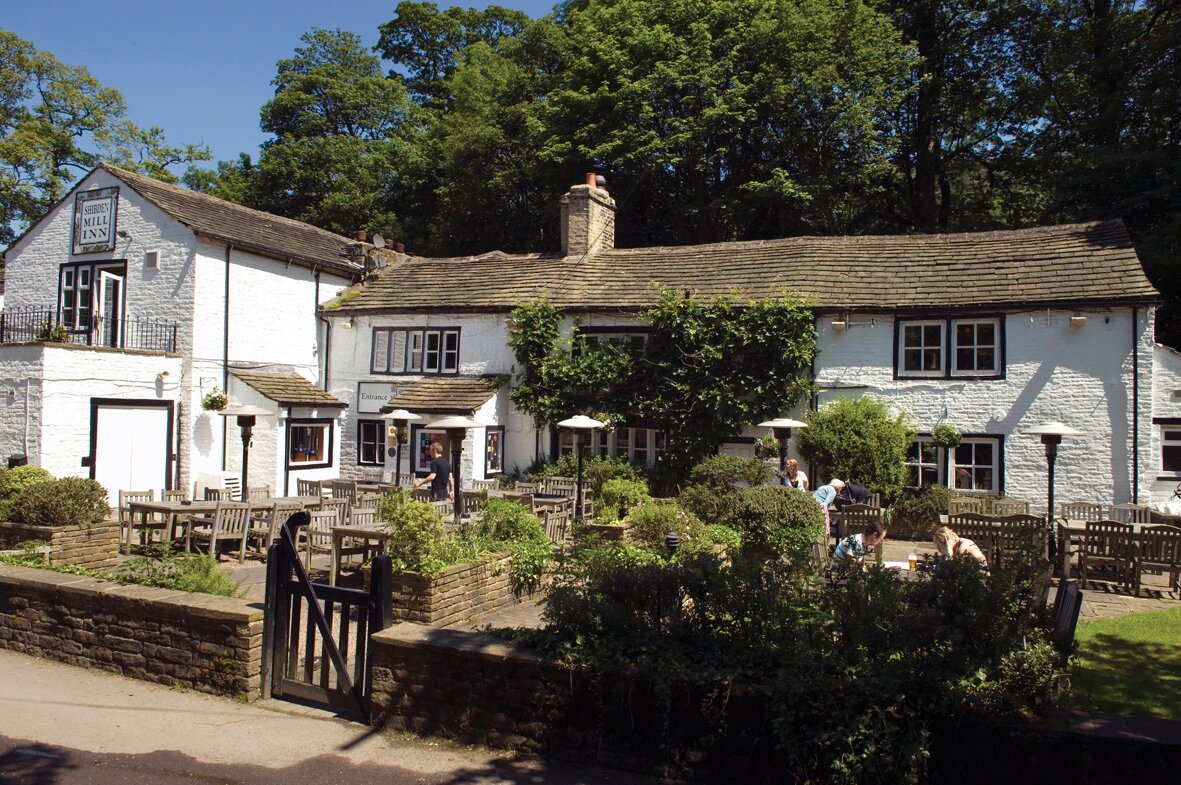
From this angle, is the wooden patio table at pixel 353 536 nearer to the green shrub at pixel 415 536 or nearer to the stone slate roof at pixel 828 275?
the green shrub at pixel 415 536

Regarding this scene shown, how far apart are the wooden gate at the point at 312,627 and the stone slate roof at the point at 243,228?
1679cm


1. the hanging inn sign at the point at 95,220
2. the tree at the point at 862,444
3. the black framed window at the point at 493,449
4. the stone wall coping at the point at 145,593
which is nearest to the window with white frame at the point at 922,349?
the tree at the point at 862,444

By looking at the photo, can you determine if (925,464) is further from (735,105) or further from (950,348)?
(735,105)

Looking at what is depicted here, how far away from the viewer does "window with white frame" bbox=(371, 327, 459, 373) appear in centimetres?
2361

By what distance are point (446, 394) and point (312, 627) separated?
50.7ft

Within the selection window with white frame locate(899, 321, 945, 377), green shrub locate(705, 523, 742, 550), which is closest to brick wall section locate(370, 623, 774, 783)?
green shrub locate(705, 523, 742, 550)

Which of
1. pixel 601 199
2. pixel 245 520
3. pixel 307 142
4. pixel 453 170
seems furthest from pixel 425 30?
pixel 245 520

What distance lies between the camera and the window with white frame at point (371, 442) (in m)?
23.9

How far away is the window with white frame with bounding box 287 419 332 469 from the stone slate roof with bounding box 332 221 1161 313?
11.8ft

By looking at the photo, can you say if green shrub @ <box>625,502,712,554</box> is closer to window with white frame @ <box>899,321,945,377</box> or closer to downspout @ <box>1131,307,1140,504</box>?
window with white frame @ <box>899,321,945,377</box>

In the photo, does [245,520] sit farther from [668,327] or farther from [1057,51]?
[1057,51]

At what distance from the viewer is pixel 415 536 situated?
30.0 feet

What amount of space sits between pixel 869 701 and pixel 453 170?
3450 centimetres

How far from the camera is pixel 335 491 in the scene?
18.2 m
